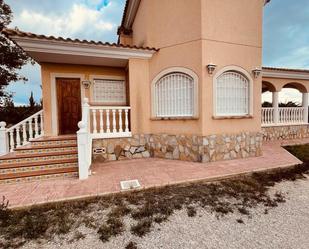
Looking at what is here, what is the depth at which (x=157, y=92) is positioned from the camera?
753 cm

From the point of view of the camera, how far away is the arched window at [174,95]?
689cm

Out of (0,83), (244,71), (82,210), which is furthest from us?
(0,83)

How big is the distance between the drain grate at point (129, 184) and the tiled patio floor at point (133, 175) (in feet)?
0.38

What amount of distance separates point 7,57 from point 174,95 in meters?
13.3

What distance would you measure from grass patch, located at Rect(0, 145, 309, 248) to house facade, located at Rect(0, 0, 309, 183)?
7.62 feet

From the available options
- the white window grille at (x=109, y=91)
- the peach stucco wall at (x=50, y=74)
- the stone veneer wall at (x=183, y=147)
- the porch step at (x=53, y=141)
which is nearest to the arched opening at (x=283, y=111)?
the stone veneer wall at (x=183, y=147)

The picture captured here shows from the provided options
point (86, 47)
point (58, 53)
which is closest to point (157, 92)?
point (86, 47)

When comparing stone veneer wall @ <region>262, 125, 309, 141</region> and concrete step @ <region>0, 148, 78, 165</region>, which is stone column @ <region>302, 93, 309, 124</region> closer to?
stone veneer wall @ <region>262, 125, 309, 141</region>

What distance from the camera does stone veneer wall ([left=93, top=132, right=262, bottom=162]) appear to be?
670cm

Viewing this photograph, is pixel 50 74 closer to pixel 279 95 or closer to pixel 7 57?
pixel 7 57

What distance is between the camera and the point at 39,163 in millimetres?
5449

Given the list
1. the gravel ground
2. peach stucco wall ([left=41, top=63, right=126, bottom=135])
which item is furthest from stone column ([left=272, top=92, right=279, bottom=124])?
peach stucco wall ([left=41, top=63, right=126, bottom=135])

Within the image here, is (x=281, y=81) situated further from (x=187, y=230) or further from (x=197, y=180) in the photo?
(x=187, y=230)

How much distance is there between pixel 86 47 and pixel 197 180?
6.09 metres
